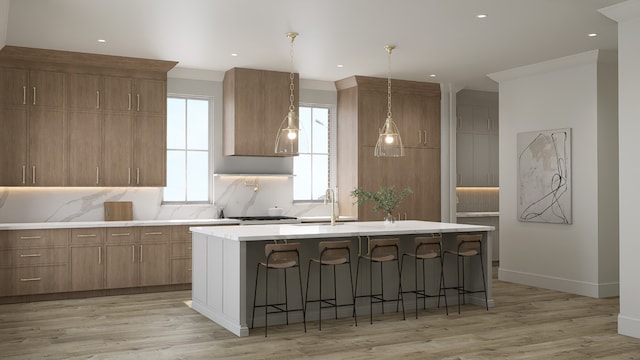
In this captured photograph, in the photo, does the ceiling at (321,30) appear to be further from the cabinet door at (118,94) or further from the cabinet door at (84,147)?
the cabinet door at (84,147)

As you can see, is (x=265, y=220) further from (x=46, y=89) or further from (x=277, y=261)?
(x=46, y=89)

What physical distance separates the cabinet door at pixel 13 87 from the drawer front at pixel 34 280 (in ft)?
6.44

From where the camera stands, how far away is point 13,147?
7.54 metres

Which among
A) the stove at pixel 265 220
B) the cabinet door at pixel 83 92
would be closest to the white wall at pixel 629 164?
the stove at pixel 265 220

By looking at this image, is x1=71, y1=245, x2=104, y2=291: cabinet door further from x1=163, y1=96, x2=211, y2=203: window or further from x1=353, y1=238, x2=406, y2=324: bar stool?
x1=353, y1=238, x2=406, y2=324: bar stool

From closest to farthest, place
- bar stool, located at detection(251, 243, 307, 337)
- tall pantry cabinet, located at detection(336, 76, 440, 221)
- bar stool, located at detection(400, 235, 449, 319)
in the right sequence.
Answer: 1. bar stool, located at detection(251, 243, 307, 337)
2. bar stool, located at detection(400, 235, 449, 319)
3. tall pantry cabinet, located at detection(336, 76, 440, 221)

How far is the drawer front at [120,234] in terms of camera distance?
7.79m

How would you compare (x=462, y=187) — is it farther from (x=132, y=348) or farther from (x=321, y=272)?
(x=132, y=348)

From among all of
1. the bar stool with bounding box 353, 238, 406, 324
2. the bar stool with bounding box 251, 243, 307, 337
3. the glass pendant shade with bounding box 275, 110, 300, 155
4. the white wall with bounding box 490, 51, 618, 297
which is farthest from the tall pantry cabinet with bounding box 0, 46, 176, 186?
the white wall with bounding box 490, 51, 618, 297

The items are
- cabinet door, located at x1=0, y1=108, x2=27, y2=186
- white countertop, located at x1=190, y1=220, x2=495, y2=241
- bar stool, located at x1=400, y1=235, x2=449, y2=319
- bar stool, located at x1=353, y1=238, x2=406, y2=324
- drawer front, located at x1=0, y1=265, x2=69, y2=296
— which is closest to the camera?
white countertop, located at x1=190, y1=220, x2=495, y2=241

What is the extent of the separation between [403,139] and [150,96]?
12.5 feet

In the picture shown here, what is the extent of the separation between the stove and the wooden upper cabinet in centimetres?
89

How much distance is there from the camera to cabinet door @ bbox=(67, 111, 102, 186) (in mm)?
7859

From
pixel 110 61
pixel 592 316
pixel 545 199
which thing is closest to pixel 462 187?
pixel 545 199
